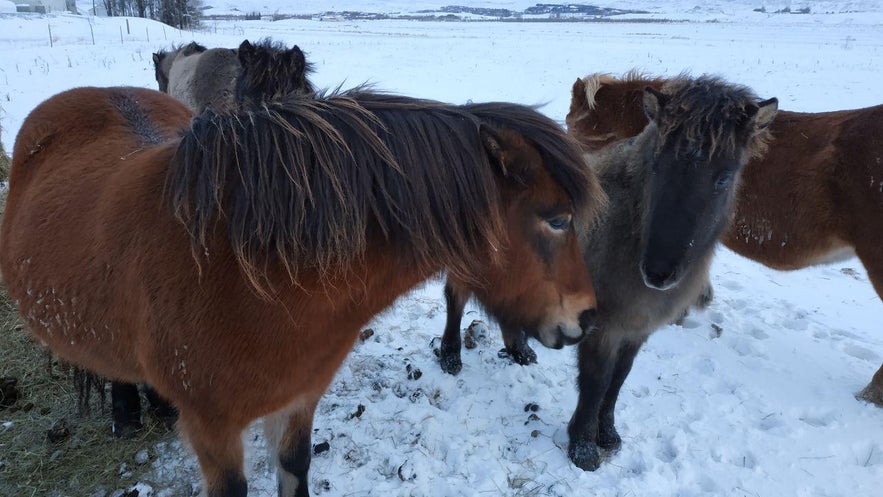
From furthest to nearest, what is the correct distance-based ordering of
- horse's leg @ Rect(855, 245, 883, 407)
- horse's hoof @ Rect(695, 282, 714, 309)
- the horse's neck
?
horse's hoof @ Rect(695, 282, 714, 309), horse's leg @ Rect(855, 245, 883, 407), the horse's neck

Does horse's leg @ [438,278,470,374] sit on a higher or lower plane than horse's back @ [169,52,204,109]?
lower

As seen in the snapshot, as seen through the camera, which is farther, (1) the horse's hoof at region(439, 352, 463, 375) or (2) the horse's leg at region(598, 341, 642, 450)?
(1) the horse's hoof at region(439, 352, 463, 375)


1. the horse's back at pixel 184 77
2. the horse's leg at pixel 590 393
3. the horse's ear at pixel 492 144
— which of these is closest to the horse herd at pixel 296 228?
the horse's ear at pixel 492 144

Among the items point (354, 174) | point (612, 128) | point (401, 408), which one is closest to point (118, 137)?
point (354, 174)

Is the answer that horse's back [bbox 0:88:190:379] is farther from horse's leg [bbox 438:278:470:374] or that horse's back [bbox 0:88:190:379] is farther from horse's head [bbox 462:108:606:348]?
horse's leg [bbox 438:278:470:374]

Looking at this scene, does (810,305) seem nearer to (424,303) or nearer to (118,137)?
(424,303)

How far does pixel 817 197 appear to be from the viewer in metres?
3.85

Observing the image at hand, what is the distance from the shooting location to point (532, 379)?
12.6 feet

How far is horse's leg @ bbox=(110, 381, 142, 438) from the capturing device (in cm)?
312

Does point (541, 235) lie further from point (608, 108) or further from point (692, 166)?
point (608, 108)

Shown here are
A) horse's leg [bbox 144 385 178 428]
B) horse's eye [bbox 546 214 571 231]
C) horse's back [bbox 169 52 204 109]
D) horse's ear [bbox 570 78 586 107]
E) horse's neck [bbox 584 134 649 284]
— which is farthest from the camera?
horse's back [bbox 169 52 204 109]

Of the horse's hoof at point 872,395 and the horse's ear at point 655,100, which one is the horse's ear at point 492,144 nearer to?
the horse's ear at point 655,100

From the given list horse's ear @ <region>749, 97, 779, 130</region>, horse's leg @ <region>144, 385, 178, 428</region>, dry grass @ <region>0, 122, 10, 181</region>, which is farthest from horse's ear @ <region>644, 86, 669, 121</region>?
dry grass @ <region>0, 122, 10, 181</region>

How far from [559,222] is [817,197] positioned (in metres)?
3.19
